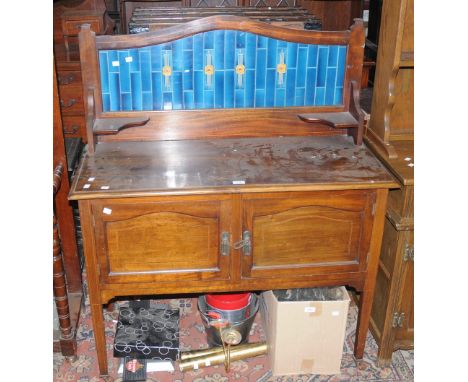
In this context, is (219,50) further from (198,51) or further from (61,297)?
(61,297)

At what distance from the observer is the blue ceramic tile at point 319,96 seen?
2387 millimetres

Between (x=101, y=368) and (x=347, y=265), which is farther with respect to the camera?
(x=101, y=368)

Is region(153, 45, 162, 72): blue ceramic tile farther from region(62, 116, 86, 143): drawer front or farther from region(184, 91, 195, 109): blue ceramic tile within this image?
region(62, 116, 86, 143): drawer front

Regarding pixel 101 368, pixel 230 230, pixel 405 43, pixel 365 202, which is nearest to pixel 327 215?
pixel 365 202

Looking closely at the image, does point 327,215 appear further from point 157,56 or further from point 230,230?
point 157,56

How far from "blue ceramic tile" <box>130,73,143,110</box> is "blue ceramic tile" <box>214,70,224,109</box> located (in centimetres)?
32

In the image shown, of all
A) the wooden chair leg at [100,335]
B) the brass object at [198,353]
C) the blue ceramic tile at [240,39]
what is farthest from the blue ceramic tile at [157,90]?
the brass object at [198,353]

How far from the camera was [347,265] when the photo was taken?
2217 millimetres

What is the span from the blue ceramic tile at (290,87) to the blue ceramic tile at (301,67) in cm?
2

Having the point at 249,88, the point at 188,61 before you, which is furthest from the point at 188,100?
the point at 249,88

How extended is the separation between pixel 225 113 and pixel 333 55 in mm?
525

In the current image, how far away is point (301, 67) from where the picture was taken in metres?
2.33

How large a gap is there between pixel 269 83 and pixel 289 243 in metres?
0.71

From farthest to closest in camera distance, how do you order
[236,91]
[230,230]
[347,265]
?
[236,91] → [347,265] → [230,230]
